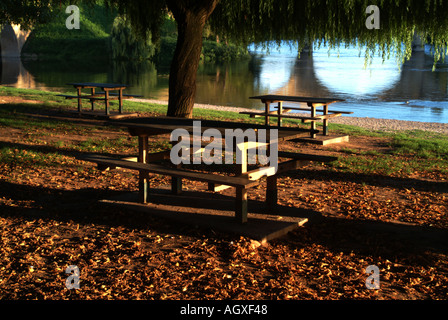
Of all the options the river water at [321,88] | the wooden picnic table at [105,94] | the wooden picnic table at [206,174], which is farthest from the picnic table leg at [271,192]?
the river water at [321,88]

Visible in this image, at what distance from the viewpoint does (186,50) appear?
10133 mm

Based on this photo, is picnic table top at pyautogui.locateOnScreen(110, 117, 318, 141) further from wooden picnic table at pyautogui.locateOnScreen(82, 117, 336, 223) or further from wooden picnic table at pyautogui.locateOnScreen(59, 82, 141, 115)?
wooden picnic table at pyautogui.locateOnScreen(59, 82, 141, 115)

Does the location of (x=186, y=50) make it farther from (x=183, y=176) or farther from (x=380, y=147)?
(x=380, y=147)

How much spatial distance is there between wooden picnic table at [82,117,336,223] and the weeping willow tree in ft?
9.07

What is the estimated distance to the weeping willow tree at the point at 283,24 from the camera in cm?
1012

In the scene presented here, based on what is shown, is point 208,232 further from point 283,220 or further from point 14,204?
point 14,204

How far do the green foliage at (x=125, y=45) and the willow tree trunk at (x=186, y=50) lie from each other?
36.1 m

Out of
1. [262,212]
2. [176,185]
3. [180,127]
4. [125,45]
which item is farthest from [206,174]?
[125,45]

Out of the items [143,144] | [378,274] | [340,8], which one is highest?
[340,8]

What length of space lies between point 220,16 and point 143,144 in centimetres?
564

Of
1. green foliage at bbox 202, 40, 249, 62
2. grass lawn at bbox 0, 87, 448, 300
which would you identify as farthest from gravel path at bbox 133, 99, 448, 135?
green foliage at bbox 202, 40, 249, 62

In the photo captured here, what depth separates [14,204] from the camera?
7199 mm

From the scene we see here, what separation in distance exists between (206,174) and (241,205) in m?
0.52

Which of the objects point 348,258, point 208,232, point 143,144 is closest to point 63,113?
point 143,144
